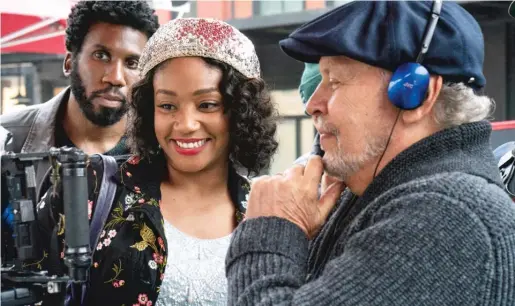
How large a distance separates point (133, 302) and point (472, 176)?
0.92m

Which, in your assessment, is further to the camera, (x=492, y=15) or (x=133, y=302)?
(x=492, y=15)

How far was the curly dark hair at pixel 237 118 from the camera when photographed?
6.54 feet

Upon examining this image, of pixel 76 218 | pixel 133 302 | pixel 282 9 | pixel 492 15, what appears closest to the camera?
pixel 76 218

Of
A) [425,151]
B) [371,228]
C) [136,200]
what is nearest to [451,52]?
[425,151]

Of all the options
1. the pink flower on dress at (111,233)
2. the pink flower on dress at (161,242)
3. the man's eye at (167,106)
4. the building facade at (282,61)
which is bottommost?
the building facade at (282,61)

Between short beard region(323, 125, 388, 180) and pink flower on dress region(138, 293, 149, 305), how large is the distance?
640 millimetres

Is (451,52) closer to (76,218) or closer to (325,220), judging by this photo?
(325,220)

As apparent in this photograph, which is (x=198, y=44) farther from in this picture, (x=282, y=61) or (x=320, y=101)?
(x=282, y=61)

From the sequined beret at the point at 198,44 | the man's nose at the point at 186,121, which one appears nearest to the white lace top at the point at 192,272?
the man's nose at the point at 186,121

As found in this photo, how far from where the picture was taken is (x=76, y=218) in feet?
4.11

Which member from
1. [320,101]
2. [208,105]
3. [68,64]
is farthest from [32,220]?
[68,64]

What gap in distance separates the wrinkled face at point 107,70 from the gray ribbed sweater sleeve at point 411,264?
1.56 m

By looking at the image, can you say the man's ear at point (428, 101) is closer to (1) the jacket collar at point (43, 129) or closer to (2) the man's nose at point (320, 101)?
(2) the man's nose at point (320, 101)

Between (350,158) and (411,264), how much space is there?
265mm
